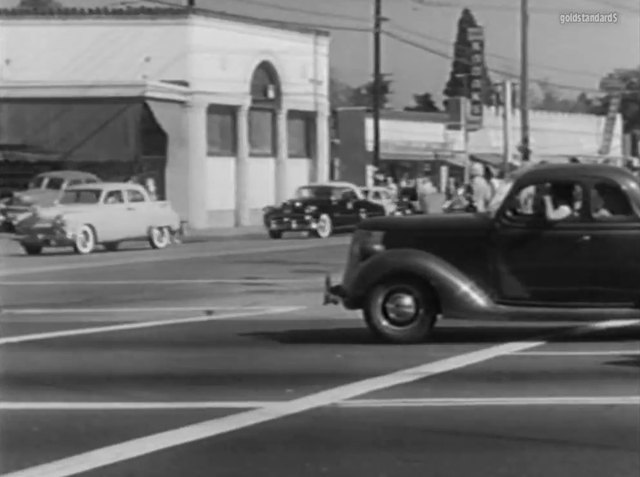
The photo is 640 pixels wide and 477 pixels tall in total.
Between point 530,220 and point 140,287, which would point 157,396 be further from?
point 140,287

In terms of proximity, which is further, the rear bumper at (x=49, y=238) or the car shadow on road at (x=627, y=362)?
the rear bumper at (x=49, y=238)

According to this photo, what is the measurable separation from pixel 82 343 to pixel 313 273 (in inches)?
403

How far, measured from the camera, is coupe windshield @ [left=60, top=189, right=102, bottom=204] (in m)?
33.6

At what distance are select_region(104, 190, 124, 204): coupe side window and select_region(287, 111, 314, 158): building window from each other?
14967 millimetres

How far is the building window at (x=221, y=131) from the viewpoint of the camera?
42594 mm

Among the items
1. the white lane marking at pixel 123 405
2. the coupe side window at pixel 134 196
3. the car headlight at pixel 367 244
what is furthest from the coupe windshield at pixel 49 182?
the white lane marking at pixel 123 405

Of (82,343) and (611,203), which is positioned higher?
(611,203)

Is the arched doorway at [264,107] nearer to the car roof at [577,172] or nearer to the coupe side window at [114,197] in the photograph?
the coupe side window at [114,197]

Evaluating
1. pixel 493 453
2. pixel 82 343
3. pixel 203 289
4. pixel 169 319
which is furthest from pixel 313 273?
pixel 493 453

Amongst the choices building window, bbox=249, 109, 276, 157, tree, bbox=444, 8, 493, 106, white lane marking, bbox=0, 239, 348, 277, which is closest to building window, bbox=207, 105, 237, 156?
building window, bbox=249, 109, 276, 157

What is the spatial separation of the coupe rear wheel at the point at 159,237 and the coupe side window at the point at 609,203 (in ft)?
69.8

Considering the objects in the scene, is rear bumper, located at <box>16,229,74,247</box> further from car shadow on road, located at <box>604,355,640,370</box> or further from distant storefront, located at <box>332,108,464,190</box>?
distant storefront, located at <box>332,108,464,190</box>

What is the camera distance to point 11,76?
35.2 m

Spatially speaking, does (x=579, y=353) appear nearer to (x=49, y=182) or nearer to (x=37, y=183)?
(x=49, y=182)
